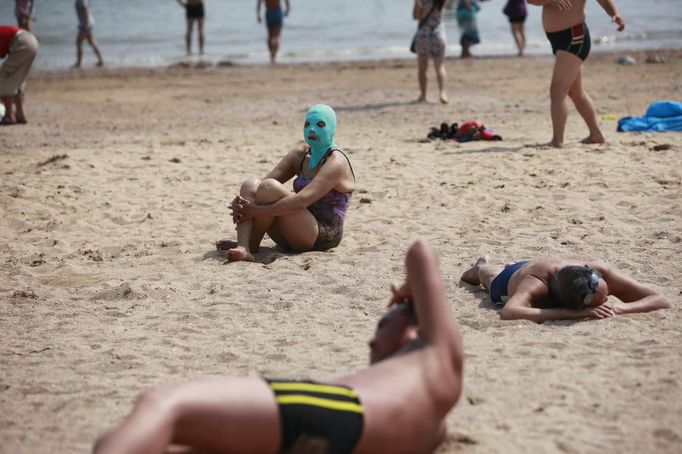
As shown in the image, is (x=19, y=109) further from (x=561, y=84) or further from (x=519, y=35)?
(x=519, y=35)

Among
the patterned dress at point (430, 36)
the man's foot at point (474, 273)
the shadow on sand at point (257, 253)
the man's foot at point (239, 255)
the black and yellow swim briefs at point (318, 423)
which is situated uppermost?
the patterned dress at point (430, 36)

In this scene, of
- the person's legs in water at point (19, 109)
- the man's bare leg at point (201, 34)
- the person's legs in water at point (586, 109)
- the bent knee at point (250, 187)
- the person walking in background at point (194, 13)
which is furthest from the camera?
the man's bare leg at point (201, 34)

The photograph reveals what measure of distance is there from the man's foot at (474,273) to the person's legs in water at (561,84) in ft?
13.8

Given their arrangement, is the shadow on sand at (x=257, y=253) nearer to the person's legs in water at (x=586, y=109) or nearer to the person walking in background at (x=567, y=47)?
the person walking in background at (x=567, y=47)

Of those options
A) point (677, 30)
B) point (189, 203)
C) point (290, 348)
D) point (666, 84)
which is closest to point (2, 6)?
point (677, 30)

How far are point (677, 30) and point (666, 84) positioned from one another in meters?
11.7

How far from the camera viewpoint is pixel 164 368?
5.09 metres

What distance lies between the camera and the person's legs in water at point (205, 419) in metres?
3.17

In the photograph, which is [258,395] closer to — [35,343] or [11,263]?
[35,343]

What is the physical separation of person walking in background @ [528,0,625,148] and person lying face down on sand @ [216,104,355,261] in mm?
3739

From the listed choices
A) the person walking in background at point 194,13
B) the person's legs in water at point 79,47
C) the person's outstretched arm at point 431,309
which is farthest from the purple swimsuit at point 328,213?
the person walking in background at point 194,13

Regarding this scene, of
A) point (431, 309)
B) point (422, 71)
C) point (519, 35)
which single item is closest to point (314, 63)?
point (519, 35)

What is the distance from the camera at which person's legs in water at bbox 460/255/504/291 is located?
6.19 m

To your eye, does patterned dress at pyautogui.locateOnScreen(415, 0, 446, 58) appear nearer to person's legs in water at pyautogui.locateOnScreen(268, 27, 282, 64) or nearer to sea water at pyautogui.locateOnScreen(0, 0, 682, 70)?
person's legs in water at pyautogui.locateOnScreen(268, 27, 282, 64)
